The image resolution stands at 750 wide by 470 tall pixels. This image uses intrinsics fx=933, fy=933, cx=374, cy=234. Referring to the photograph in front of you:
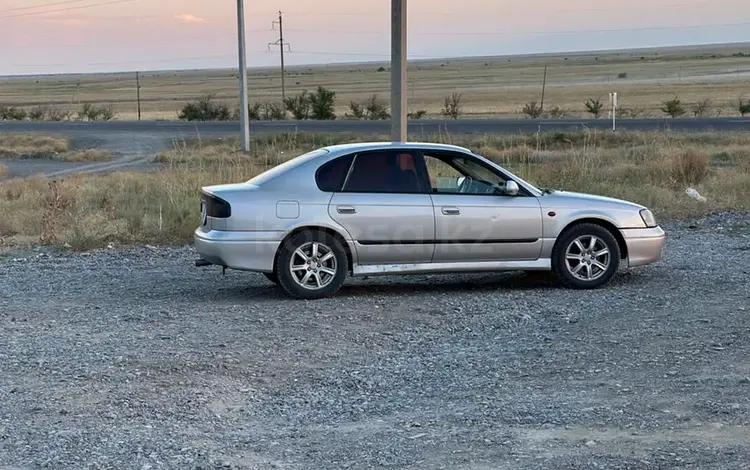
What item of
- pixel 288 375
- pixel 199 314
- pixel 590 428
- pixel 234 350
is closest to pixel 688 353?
pixel 590 428

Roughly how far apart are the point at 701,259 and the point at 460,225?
12.7ft

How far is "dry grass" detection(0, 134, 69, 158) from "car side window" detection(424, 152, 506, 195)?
33785 millimetres

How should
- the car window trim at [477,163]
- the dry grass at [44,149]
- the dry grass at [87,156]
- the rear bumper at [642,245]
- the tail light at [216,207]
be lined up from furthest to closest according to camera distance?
1. the dry grass at [44,149]
2. the dry grass at [87,156]
3. the rear bumper at [642,245]
4. the car window trim at [477,163]
5. the tail light at [216,207]

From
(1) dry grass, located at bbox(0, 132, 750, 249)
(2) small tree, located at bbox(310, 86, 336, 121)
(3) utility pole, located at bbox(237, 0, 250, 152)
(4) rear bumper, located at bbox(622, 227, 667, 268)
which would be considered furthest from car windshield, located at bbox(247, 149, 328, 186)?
(2) small tree, located at bbox(310, 86, 336, 121)

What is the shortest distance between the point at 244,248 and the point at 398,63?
5.65 m

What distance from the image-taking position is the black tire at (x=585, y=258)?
9.62m

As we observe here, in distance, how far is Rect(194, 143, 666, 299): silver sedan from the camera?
9062mm

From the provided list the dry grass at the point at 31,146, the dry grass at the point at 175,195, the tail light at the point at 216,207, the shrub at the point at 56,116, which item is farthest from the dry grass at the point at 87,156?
the shrub at the point at 56,116

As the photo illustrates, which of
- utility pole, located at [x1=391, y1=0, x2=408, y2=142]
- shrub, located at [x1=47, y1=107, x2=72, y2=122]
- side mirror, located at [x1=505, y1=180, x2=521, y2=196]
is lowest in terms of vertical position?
side mirror, located at [x1=505, y1=180, x2=521, y2=196]

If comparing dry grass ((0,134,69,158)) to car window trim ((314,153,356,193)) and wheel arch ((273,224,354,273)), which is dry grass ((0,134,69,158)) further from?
wheel arch ((273,224,354,273))

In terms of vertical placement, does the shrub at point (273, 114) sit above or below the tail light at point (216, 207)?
above

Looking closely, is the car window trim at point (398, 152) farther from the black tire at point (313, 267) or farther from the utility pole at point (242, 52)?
the utility pole at point (242, 52)

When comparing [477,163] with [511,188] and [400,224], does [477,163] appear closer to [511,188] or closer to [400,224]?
[511,188]

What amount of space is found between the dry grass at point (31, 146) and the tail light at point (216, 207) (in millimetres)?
33224
